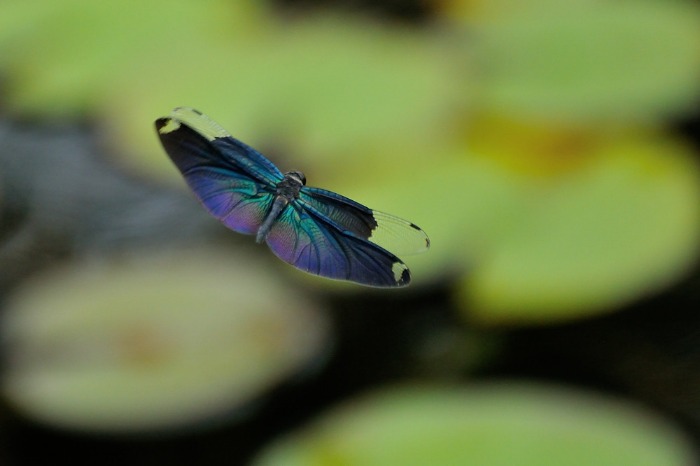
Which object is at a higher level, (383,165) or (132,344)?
(383,165)

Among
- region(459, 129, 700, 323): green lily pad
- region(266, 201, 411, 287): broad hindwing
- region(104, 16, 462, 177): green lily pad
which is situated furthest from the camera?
region(104, 16, 462, 177): green lily pad

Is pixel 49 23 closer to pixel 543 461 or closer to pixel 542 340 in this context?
pixel 542 340

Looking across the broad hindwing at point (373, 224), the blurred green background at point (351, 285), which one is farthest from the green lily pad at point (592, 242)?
the broad hindwing at point (373, 224)

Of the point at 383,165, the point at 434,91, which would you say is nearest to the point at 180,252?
the point at 383,165

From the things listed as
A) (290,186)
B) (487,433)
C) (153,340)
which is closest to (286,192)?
(290,186)

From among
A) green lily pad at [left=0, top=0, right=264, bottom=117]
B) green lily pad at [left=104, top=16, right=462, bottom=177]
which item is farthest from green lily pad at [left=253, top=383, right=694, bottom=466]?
green lily pad at [left=0, top=0, right=264, bottom=117]

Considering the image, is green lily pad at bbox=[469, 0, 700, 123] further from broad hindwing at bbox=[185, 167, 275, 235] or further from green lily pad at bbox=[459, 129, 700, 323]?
broad hindwing at bbox=[185, 167, 275, 235]

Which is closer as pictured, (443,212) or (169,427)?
(169,427)

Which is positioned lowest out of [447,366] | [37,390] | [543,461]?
[37,390]

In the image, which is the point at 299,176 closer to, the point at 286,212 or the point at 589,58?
the point at 286,212
